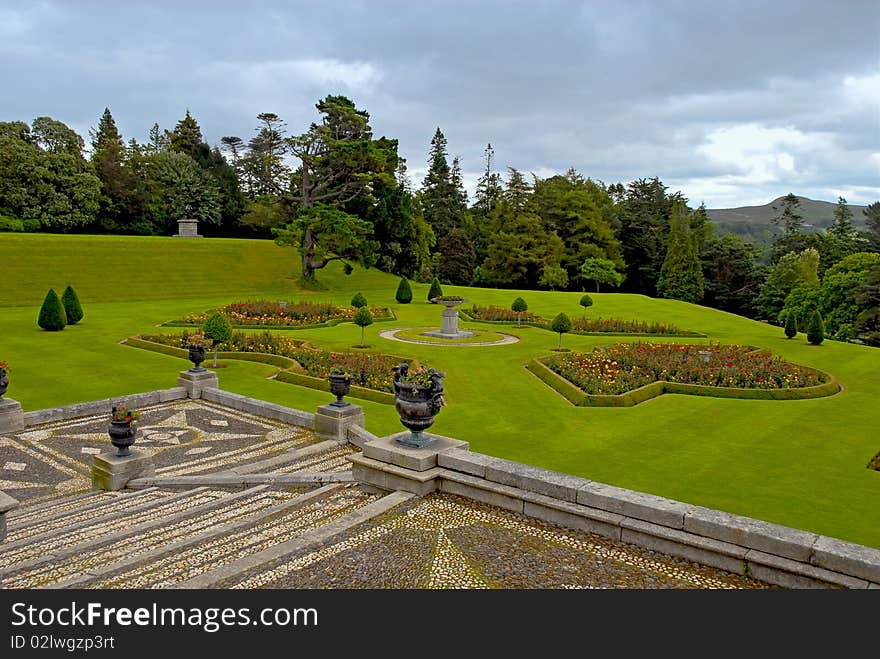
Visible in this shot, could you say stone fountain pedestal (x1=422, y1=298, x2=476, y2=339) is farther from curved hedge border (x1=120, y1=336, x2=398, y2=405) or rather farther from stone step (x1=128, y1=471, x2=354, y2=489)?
stone step (x1=128, y1=471, x2=354, y2=489)

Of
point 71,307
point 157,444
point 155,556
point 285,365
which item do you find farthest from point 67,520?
point 71,307

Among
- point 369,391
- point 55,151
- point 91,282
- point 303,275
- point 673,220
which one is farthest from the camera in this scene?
point 673,220

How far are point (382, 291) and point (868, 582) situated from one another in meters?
46.0

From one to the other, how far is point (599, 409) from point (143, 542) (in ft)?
41.9

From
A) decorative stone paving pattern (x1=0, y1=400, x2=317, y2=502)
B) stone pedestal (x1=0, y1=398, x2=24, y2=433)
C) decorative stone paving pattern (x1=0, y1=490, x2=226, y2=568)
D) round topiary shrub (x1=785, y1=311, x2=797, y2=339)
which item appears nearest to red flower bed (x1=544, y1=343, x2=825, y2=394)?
round topiary shrub (x1=785, y1=311, x2=797, y2=339)

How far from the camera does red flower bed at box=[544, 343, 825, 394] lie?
64.4ft

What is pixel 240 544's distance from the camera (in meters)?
6.89

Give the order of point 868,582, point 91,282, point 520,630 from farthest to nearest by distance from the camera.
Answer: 1. point 91,282
2. point 868,582
3. point 520,630

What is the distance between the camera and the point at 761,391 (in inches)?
747

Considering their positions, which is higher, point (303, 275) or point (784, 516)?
point (303, 275)

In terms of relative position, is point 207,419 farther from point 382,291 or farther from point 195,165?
point 195,165

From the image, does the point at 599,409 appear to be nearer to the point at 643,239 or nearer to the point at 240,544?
the point at 240,544

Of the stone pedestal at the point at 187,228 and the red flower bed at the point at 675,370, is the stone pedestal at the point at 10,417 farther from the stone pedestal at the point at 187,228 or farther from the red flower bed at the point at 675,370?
the stone pedestal at the point at 187,228

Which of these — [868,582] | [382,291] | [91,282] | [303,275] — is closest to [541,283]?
[382,291]
